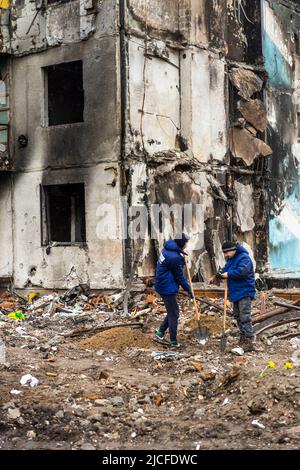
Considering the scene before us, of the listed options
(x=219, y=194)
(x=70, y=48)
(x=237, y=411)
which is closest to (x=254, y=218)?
(x=219, y=194)

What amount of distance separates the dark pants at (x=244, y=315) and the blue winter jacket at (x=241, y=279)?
88 millimetres

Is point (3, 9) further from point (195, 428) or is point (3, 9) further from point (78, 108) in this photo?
point (195, 428)

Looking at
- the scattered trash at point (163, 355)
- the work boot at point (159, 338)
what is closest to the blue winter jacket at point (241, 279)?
the scattered trash at point (163, 355)

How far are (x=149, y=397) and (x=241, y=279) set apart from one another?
283 cm

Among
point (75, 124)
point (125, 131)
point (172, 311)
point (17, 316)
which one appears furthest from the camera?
point (75, 124)

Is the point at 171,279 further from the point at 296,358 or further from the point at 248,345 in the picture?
the point at 296,358

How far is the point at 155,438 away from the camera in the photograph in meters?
7.11

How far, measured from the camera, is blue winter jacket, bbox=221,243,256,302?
10.6 m

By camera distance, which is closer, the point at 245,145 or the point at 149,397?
the point at 149,397

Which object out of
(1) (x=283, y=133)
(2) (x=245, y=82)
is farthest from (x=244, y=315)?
(1) (x=283, y=133)

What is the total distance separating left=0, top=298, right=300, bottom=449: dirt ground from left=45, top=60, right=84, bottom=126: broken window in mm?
7841

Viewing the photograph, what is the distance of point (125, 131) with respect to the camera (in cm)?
1630

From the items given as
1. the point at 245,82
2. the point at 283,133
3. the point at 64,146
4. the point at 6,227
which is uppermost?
the point at 245,82

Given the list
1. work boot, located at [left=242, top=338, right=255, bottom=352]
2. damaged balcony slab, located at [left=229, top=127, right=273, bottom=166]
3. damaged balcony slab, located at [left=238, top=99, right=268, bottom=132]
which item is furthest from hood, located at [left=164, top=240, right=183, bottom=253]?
damaged balcony slab, located at [left=238, top=99, right=268, bottom=132]
